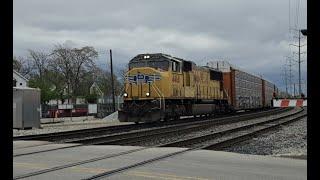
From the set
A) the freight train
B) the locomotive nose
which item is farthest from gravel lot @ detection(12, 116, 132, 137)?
the locomotive nose

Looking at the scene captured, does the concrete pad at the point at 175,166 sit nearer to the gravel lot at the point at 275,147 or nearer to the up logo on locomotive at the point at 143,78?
the gravel lot at the point at 275,147

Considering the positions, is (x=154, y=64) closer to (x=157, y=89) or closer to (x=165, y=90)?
(x=157, y=89)

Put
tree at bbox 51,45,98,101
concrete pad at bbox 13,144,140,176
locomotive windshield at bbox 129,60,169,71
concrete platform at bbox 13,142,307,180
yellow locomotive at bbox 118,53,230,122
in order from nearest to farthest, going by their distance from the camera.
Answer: concrete platform at bbox 13,142,307,180
concrete pad at bbox 13,144,140,176
yellow locomotive at bbox 118,53,230,122
locomotive windshield at bbox 129,60,169,71
tree at bbox 51,45,98,101

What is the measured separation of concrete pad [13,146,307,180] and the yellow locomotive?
1507 centimetres

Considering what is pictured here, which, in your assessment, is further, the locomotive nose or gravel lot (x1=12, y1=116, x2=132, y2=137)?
the locomotive nose

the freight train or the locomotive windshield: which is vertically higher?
the locomotive windshield

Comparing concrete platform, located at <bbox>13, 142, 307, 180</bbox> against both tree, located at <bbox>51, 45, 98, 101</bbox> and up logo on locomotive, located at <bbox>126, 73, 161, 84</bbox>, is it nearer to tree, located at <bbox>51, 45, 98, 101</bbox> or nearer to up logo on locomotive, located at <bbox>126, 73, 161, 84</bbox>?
up logo on locomotive, located at <bbox>126, 73, 161, 84</bbox>

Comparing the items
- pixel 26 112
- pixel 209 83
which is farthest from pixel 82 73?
pixel 26 112

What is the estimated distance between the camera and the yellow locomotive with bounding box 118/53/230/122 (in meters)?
29.2

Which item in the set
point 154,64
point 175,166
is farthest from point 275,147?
point 154,64

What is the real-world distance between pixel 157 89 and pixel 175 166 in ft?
62.6

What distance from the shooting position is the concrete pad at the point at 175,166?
9086 millimetres

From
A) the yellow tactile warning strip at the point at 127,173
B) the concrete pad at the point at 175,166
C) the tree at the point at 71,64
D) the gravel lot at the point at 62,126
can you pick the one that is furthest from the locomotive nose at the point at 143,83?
the tree at the point at 71,64
